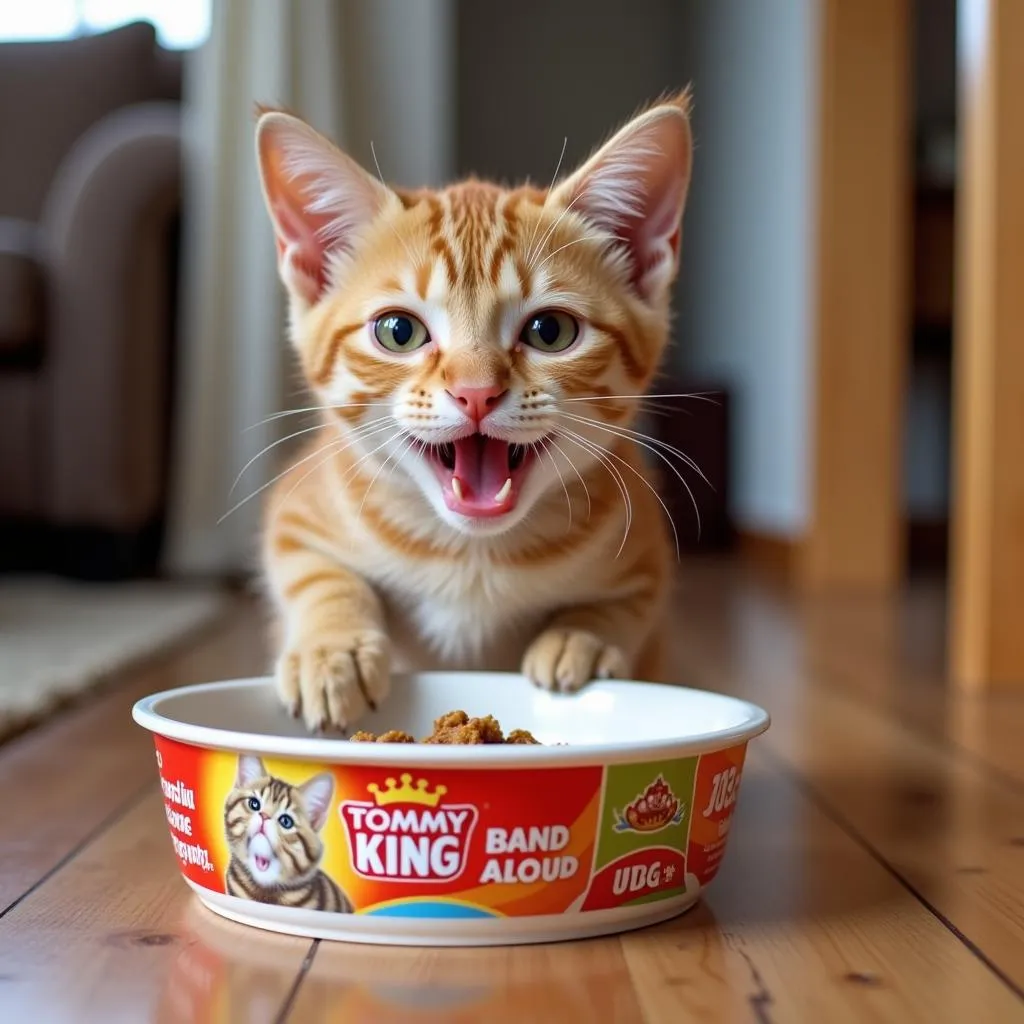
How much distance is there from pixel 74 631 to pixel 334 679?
121 centimetres

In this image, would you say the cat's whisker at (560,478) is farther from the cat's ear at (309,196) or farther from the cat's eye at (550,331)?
the cat's ear at (309,196)

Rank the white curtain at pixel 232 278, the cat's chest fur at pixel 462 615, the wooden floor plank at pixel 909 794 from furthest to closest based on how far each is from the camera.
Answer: the white curtain at pixel 232 278
the cat's chest fur at pixel 462 615
the wooden floor plank at pixel 909 794

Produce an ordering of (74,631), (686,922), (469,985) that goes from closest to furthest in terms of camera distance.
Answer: (469,985) < (686,922) < (74,631)

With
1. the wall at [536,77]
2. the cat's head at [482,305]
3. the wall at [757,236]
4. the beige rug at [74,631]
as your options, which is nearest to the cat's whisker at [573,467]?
the cat's head at [482,305]

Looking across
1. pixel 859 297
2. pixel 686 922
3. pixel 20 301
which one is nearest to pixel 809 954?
pixel 686 922

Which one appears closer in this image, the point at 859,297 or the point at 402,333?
the point at 402,333

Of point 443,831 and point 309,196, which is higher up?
point 309,196

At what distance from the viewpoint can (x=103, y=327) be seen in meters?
2.71

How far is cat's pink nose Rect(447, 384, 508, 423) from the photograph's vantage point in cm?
93

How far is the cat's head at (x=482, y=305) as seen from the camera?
3.20 feet

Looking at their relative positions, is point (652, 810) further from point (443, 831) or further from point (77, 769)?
point (77, 769)

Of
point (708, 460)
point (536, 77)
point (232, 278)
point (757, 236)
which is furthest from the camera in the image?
point (536, 77)

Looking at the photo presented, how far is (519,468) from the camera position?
39.9 inches

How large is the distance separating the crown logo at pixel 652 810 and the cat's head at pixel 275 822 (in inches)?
6.7
